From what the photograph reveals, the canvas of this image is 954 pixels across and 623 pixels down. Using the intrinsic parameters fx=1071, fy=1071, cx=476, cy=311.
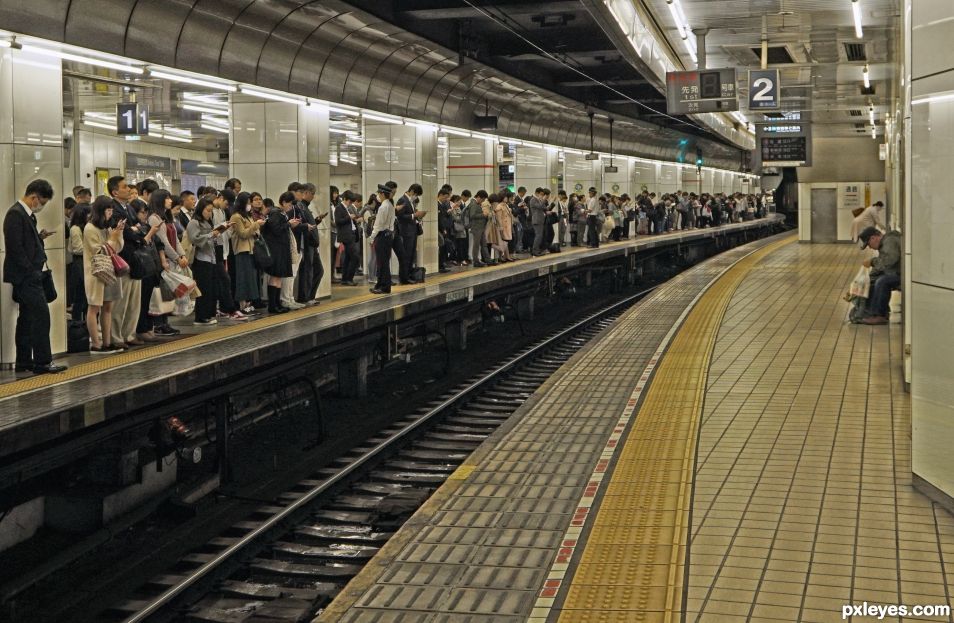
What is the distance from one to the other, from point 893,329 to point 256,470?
7010 mm

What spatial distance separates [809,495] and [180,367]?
15.6 ft

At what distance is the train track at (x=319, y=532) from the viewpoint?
19.4ft

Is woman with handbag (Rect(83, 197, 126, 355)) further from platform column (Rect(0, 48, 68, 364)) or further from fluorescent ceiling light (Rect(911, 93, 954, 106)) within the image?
fluorescent ceiling light (Rect(911, 93, 954, 106))

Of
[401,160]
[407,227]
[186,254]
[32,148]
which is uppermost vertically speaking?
[401,160]

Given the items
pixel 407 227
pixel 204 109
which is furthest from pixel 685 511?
pixel 204 109

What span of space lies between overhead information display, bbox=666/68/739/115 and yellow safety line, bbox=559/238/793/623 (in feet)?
30.3

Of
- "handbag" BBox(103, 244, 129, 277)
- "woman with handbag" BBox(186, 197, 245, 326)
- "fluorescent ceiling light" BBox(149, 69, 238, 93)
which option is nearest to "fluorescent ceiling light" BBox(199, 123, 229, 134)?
"fluorescent ceiling light" BBox(149, 69, 238, 93)

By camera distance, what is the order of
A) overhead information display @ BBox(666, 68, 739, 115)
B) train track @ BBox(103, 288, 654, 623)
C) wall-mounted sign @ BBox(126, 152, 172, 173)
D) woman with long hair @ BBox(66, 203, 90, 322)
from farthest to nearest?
wall-mounted sign @ BBox(126, 152, 172, 173) < overhead information display @ BBox(666, 68, 739, 115) < woman with long hair @ BBox(66, 203, 90, 322) < train track @ BBox(103, 288, 654, 623)

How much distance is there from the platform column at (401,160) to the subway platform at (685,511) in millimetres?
9184

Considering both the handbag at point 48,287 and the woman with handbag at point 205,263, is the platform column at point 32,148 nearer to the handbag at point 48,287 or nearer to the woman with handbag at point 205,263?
the handbag at point 48,287

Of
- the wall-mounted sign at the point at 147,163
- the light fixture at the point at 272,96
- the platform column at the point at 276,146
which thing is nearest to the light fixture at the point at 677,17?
the platform column at the point at 276,146

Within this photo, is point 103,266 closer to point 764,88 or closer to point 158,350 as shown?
point 158,350

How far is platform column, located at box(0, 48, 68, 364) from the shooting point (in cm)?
863

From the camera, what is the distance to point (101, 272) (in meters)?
8.89
